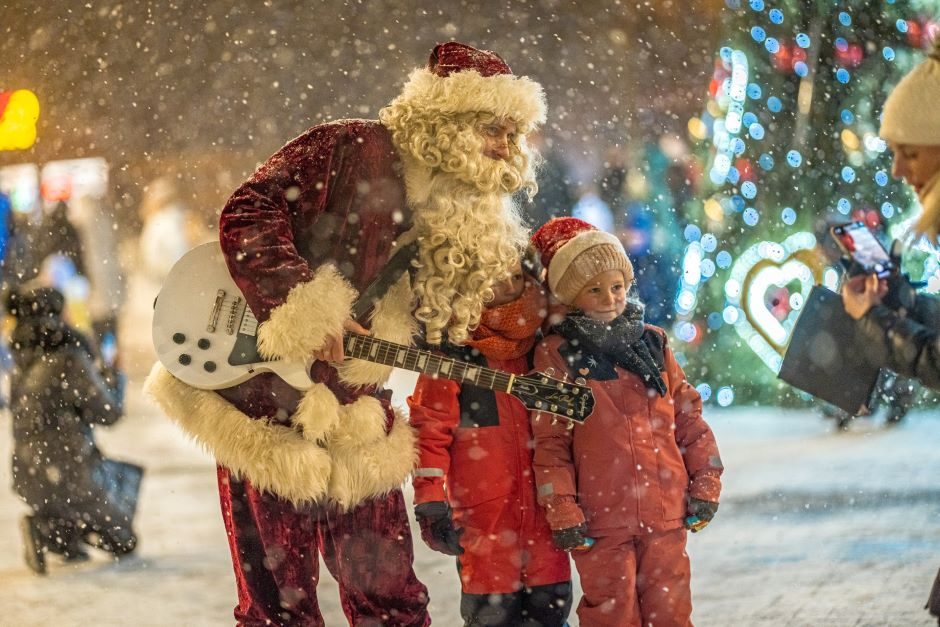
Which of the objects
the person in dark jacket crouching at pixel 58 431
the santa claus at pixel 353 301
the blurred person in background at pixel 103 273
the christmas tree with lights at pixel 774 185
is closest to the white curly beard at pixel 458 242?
the santa claus at pixel 353 301

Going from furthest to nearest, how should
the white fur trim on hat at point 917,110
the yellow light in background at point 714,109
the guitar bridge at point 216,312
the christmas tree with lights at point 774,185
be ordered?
the yellow light in background at point 714,109 → the christmas tree with lights at point 774,185 → the guitar bridge at point 216,312 → the white fur trim on hat at point 917,110

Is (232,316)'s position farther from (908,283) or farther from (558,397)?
(908,283)

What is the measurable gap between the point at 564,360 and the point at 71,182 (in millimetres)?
4275

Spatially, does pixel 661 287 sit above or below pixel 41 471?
above

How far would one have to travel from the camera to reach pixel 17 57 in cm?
473

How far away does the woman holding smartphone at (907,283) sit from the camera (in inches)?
70.2

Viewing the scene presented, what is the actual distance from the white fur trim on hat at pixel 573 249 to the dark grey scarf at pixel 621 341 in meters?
0.12

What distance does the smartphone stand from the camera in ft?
6.60

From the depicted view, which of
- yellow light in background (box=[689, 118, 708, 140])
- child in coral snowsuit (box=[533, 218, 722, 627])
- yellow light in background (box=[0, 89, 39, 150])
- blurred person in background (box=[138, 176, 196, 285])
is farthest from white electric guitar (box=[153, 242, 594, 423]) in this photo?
yellow light in background (box=[689, 118, 708, 140])

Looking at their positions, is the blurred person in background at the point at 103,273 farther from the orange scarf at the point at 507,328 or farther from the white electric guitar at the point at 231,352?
the orange scarf at the point at 507,328

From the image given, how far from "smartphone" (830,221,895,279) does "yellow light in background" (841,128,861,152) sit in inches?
Result: 157

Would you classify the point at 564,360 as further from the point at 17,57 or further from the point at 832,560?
the point at 17,57

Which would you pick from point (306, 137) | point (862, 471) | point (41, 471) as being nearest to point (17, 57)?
point (41, 471)

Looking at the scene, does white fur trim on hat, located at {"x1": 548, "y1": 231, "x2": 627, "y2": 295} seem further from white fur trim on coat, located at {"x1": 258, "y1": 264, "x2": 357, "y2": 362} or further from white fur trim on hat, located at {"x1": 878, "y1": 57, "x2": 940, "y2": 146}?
white fur trim on hat, located at {"x1": 878, "y1": 57, "x2": 940, "y2": 146}
